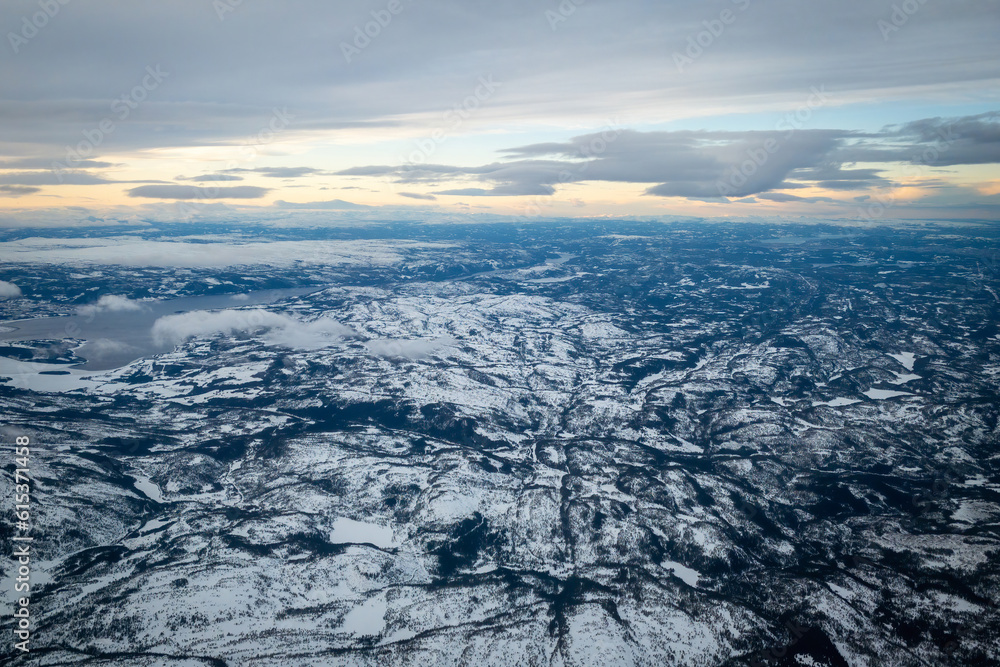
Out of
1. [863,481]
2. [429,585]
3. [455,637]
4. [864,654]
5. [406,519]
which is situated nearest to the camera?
[864,654]

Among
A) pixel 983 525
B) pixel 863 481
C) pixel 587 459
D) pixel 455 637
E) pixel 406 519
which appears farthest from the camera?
pixel 587 459

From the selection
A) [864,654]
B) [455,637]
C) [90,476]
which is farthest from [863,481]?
[90,476]

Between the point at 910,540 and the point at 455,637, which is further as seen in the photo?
the point at 910,540

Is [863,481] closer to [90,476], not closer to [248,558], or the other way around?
[248,558]

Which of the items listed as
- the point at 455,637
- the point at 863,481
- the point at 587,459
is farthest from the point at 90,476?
the point at 863,481

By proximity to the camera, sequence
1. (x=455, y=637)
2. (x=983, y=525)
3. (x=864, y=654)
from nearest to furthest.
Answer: (x=864, y=654), (x=455, y=637), (x=983, y=525)

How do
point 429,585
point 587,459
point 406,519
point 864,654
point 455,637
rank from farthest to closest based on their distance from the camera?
point 587,459 → point 406,519 → point 429,585 → point 455,637 → point 864,654

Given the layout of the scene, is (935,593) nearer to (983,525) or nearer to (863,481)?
(983,525)

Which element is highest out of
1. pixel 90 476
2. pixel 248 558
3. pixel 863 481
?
pixel 90 476

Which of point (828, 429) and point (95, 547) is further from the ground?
point (95, 547)
